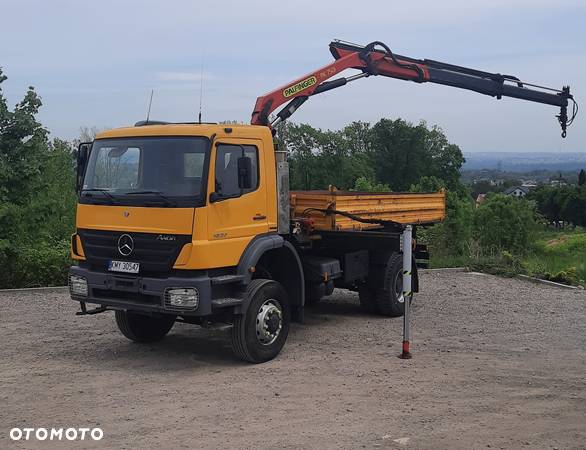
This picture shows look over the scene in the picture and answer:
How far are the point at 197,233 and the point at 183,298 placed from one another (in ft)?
2.36

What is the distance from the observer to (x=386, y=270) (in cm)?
1080

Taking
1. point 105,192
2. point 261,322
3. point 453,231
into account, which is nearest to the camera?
point 105,192

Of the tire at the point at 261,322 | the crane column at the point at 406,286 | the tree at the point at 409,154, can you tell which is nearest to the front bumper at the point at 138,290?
the tire at the point at 261,322

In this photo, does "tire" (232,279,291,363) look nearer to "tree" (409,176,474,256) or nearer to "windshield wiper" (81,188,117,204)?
"windshield wiper" (81,188,117,204)

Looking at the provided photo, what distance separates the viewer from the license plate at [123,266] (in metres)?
7.67

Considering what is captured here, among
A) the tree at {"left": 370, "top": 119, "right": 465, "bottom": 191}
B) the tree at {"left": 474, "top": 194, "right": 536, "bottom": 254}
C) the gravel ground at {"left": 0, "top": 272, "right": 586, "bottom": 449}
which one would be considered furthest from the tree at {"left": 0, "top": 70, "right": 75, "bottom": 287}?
→ the tree at {"left": 370, "top": 119, "right": 465, "bottom": 191}

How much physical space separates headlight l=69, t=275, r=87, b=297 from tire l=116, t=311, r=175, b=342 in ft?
2.91

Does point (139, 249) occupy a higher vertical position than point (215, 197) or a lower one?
lower

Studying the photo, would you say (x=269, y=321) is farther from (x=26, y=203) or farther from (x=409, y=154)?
(x=409, y=154)

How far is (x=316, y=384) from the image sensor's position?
7207 mm

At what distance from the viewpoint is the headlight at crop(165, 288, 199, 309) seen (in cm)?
736

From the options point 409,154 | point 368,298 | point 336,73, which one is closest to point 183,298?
point 368,298

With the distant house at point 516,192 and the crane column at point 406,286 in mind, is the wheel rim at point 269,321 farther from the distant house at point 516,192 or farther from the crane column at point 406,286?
the distant house at point 516,192

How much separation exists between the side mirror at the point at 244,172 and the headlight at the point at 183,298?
54.6 inches
